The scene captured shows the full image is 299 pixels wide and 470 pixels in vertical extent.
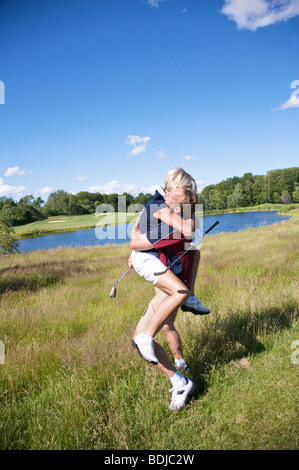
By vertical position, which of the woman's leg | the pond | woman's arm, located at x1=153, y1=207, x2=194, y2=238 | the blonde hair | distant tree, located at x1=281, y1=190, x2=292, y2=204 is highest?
distant tree, located at x1=281, y1=190, x2=292, y2=204

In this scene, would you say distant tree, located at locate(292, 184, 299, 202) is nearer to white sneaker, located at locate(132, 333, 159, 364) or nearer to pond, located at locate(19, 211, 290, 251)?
pond, located at locate(19, 211, 290, 251)

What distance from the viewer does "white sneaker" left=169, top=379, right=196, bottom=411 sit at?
2.29 meters

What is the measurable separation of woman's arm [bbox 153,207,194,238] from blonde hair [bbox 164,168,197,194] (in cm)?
25

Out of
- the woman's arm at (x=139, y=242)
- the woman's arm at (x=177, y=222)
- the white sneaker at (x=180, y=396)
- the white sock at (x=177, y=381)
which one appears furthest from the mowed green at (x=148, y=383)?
the woman's arm at (x=177, y=222)

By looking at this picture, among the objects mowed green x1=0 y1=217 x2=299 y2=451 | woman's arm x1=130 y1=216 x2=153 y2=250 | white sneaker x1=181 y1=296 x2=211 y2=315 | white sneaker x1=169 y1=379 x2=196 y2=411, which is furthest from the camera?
white sneaker x1=181 y1=296 x2=211 y2=315

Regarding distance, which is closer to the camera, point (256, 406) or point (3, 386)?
point (256, 406)

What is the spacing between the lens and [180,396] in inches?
91.2

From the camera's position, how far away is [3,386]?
103 inches

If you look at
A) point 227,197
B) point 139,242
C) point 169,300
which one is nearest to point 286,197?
point 227,197

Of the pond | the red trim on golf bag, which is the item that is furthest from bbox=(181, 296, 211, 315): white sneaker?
the pond

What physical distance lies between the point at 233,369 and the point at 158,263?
1.60 m
